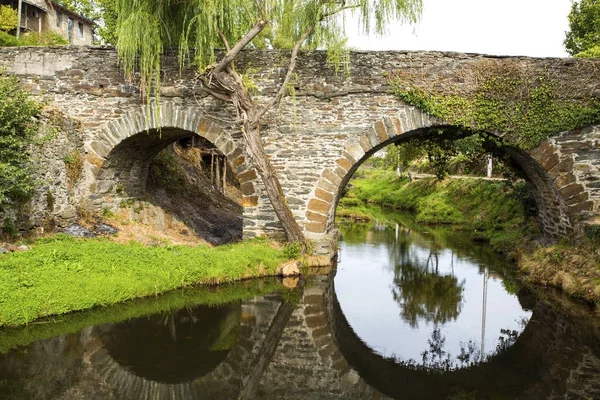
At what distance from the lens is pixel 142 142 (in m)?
12.5

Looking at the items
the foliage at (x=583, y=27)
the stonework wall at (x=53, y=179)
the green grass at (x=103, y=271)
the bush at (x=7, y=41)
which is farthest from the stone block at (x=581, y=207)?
the bush at (x=7, y=41)

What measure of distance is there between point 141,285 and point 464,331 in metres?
5.23

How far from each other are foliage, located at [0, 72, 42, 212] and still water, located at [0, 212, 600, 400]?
3.07 metres

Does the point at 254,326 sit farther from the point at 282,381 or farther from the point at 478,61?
the point at 478,61

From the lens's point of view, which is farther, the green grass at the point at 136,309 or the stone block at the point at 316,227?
the stone block at the point at 316,227

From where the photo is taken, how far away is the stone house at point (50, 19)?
29.5 meters

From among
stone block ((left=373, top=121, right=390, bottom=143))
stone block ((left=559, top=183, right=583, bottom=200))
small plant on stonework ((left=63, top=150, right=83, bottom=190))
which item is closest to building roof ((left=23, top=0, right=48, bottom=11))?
small plant on stonework ((left=63, top=150, right=83, bottom=190))

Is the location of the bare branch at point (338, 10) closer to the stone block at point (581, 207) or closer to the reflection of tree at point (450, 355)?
the stone block at point (581, 207)

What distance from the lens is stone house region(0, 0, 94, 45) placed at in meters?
29.5

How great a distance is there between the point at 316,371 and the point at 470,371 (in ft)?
6.32

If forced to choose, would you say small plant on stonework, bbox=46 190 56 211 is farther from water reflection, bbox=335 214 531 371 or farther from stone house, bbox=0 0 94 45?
stone house, bbox=0 0 94 45

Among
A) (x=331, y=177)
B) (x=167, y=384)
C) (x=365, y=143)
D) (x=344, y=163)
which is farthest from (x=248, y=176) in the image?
(x=167, y=384)

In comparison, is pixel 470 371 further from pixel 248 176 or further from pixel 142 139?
pixel 142 139

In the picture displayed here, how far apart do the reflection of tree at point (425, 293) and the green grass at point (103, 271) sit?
266cm
